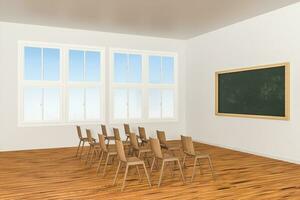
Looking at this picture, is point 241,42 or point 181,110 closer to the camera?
point 241,42

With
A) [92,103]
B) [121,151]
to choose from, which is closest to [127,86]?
[92,103]

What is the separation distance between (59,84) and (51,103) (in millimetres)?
587

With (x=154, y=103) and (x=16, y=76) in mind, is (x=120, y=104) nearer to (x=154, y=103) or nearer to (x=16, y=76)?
(x=154, y=103)

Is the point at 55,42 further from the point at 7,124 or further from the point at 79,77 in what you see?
the point at 7,124

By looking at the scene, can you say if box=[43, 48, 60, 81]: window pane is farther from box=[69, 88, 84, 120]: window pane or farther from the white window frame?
the white window frame

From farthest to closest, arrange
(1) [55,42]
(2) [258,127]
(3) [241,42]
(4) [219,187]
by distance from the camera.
→ 1. (1) [55,42]
2. (3) [241,42]
3. (2) [258,127]
4. (4) [219,187]

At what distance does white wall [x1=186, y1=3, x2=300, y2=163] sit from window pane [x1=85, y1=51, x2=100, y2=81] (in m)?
3.12

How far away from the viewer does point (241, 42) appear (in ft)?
25.8

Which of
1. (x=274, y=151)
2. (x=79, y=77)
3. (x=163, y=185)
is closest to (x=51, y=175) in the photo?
(x=163, y=185)

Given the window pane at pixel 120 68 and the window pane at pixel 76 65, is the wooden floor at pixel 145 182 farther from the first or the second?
the window pane at pixel 120 68

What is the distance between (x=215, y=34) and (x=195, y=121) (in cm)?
285

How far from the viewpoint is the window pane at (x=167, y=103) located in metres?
9.97

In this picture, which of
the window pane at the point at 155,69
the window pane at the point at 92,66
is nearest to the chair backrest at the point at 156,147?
the window pane at the point at 92,66

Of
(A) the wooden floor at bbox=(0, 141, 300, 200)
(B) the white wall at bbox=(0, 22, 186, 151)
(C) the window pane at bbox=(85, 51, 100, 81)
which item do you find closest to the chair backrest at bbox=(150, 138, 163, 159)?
(A) the wooden floor at bbox=(0, 141, 300, 200)
